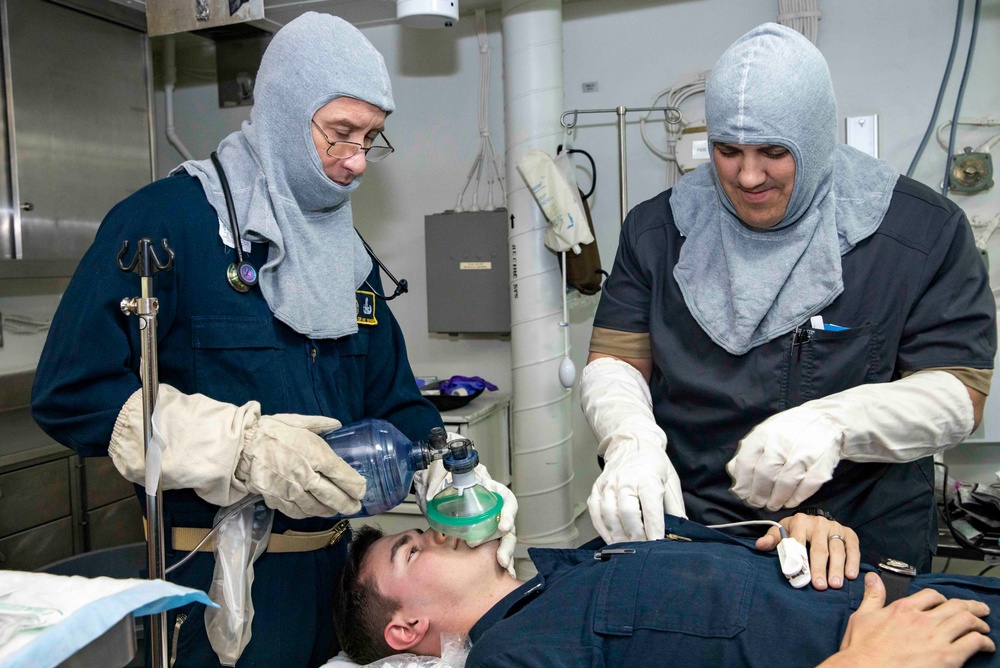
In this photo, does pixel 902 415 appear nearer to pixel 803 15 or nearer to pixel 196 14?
pixel 803 15

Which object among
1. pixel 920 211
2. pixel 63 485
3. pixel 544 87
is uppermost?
pixel 544 87

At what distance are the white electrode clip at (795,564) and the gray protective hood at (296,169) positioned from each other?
36.0 inches

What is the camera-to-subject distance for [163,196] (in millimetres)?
1445

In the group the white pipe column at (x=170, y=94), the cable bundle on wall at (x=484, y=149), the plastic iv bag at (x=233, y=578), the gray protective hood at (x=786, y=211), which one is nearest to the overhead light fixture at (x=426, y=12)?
the cable bundle on wall at (x=484, y=149)

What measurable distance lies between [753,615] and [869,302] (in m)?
0.65

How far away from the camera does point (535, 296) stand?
3.32 meters

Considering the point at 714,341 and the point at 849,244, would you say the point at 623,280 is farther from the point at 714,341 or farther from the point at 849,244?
the point at 849,244

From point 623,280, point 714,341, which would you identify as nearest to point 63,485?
point 623,280

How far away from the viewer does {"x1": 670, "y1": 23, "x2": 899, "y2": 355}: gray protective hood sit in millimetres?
1475

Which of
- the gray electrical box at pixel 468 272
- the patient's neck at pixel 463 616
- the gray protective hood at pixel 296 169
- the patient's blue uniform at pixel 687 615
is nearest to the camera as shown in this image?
the patient's blue uniform at pixel 687 615

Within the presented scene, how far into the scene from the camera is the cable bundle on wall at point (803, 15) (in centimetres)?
313

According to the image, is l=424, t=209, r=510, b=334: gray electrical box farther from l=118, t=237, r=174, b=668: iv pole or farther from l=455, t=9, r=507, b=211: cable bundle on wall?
l=118, t=237, r=174, b=668: iv pole

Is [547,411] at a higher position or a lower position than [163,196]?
lower

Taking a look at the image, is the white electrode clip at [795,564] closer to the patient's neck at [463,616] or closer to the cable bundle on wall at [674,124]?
the patient's neck at [463,616]
